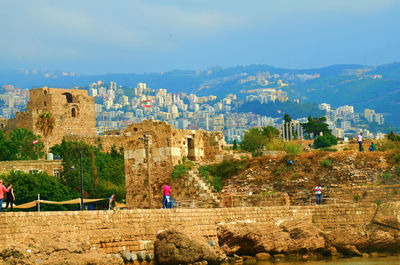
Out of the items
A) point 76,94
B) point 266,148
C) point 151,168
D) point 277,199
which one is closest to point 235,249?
point 277,199

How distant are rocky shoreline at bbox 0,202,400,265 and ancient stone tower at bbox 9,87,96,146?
56.9 meters

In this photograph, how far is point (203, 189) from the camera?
31250mm

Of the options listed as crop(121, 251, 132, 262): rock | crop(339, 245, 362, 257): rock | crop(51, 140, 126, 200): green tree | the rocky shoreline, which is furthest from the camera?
crop(51, 140, 126, 200): green tree

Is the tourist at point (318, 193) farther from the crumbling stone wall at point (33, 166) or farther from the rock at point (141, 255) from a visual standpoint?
the crumbling stone wall at point (33, 166)

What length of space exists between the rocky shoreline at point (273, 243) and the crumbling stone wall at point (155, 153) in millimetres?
7316

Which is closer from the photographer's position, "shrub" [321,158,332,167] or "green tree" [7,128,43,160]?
"shrub" [321,158,332,167]

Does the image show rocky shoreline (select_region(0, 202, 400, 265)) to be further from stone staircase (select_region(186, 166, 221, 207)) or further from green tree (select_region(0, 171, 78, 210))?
green tree (select_region(0, 171, 78, 210))

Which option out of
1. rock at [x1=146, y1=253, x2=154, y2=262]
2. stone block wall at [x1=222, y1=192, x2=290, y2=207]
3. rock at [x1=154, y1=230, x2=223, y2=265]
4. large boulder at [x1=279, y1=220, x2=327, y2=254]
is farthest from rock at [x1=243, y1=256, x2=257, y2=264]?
stone block wall at [x1=222, y1=192, x2=290, y2=207]

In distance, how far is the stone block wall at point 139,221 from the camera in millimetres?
19438

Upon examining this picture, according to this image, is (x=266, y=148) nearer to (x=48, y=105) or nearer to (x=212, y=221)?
(x=212, y=221)

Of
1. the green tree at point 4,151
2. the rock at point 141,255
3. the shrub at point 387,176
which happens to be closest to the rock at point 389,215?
the shrub at point 387,176

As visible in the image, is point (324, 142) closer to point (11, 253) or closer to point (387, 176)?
point (387, 176)

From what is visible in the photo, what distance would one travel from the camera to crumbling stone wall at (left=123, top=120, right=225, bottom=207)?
32.3 m

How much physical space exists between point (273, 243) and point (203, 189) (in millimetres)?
6460
